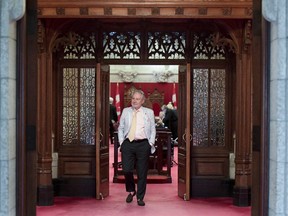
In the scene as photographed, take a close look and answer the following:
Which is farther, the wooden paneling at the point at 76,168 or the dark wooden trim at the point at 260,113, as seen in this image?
the wooden paneling at the point at 76,168

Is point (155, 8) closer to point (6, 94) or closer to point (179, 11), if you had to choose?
point (179, 11)

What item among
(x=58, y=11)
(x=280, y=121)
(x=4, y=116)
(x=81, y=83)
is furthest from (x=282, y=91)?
(x=81, y=83)

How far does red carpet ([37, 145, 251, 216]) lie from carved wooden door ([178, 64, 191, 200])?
0.71 feet

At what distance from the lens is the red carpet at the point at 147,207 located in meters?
6.51

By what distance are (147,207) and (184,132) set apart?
4.17 feet

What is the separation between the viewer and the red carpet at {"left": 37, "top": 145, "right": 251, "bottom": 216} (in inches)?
256

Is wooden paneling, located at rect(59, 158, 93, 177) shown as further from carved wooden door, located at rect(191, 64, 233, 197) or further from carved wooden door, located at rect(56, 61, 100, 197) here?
carved wooden door, located at rect(191, 64, 233, 197)

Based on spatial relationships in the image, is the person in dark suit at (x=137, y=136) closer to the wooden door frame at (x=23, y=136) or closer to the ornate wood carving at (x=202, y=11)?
the ornate wood carving at (x=202, y=11)

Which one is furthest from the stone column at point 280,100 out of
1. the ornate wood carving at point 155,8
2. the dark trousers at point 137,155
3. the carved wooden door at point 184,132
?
the carved wooden door at point 184,132

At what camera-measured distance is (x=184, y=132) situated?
7535 millimetres

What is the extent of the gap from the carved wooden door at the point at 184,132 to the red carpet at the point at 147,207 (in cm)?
22

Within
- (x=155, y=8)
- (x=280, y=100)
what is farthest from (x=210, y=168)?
(x=280, y=100)

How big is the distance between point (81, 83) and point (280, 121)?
4.70 meters

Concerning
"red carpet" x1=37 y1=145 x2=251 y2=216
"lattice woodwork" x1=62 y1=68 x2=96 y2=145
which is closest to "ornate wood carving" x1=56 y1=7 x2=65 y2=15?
"lattice woodwork" x1=62 y1=68 x2=96 y2=145
